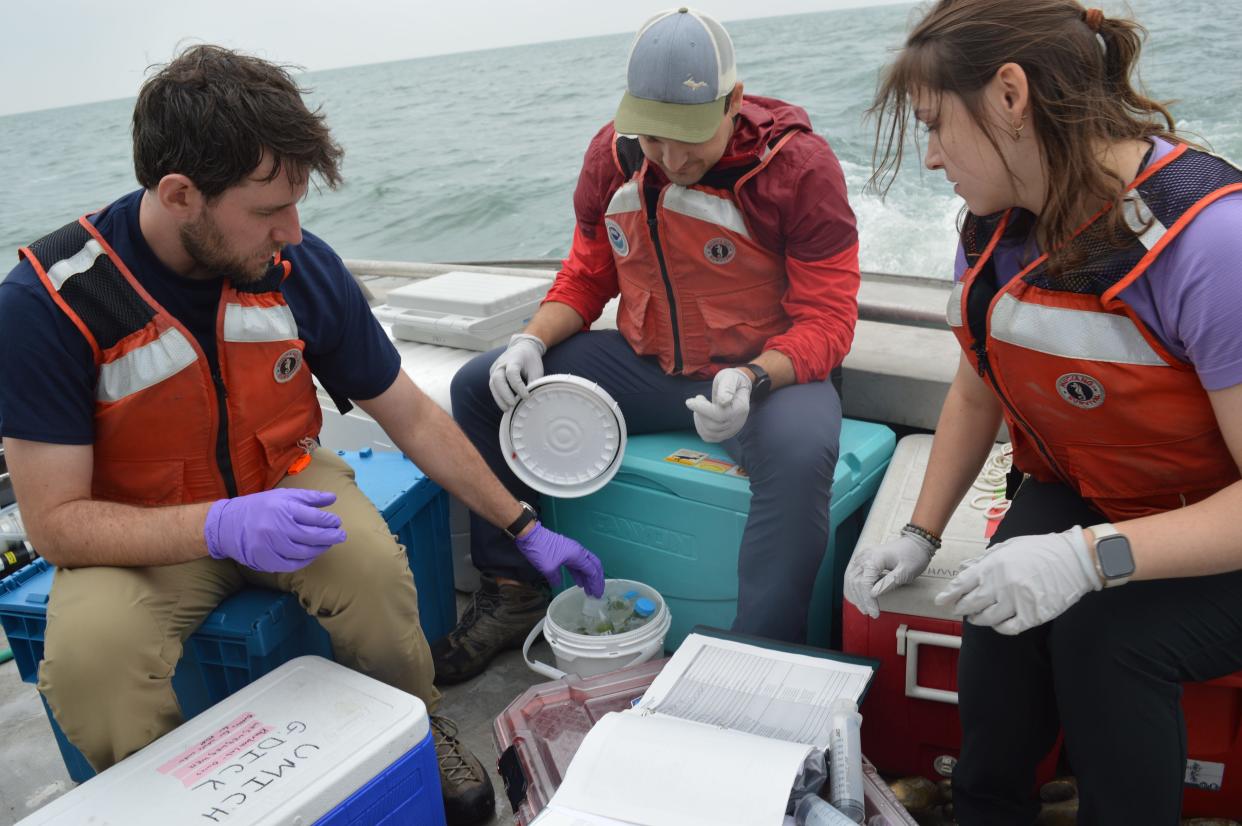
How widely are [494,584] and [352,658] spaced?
0.58 meters

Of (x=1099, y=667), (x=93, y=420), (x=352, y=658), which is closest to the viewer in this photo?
(x=1099, y=667)

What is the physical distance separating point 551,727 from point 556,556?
0.42 m

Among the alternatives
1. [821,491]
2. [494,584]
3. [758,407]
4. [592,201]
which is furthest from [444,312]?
[821,491]

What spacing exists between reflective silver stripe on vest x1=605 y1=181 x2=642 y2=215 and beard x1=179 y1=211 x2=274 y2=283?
34.9 inches

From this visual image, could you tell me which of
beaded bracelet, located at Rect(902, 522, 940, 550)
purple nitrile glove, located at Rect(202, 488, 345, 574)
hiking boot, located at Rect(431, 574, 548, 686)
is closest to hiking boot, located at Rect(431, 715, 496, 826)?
hiking boot, located at Rect(431, 574, 548, 686)

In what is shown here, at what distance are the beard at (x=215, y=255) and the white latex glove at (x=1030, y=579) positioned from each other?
127 centimetres

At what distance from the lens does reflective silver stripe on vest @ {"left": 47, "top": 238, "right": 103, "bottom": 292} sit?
1591 millimetres

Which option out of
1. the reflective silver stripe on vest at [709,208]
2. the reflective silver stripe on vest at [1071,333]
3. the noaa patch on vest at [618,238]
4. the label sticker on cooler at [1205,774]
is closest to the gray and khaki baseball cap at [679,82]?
the reflective silver stripe on vest at [709,208]

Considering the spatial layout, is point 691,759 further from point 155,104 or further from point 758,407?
point 155,104

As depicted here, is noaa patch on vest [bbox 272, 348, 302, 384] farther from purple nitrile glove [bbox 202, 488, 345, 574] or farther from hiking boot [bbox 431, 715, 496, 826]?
hiking boot [bbox 431, 715, 496, 826]

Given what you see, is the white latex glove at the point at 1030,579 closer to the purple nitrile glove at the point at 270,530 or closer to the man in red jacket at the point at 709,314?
the man in red jacket at the point at 709,314

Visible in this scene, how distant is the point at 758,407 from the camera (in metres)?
2.09

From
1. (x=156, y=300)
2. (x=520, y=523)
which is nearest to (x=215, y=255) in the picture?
(x=156, y=300)

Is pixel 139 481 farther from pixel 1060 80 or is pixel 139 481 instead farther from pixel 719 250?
pixel 1060 80
